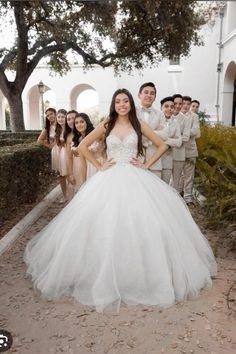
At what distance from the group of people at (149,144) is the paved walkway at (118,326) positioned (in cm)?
223

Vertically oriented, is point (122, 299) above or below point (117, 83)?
below

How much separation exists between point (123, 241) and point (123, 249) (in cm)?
7

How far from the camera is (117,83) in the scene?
27.2 meters

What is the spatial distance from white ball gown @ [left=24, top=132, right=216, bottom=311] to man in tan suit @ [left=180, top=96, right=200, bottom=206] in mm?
3059

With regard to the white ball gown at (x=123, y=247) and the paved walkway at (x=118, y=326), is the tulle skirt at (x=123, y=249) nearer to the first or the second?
the white ball gown at (x=123, y=247)

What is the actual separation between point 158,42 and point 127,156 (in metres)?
12.4

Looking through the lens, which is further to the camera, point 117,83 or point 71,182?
point 117,83

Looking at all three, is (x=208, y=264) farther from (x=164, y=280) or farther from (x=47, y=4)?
(x=47, y=4)

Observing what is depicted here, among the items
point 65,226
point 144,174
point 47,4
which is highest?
point 47,4

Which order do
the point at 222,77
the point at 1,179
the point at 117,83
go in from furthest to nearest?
the point at 117,83 → the point at 222,77 → the point at 1,179

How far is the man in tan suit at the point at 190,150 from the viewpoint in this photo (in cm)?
670

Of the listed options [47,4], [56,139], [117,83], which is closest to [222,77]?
[117,83]

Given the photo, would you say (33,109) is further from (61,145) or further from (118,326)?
(118,326)

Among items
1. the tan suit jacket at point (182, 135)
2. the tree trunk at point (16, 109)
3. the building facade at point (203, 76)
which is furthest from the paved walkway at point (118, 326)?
the building facade at point (203, 76)
